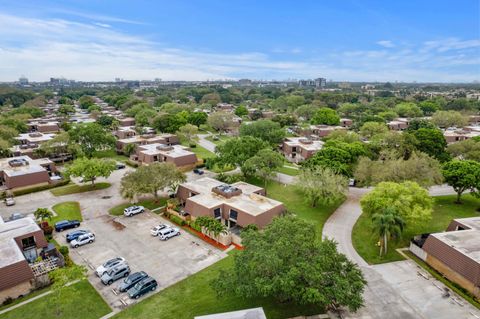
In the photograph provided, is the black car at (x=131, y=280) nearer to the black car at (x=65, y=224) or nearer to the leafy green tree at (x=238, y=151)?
the black car at (x=65, y=224)

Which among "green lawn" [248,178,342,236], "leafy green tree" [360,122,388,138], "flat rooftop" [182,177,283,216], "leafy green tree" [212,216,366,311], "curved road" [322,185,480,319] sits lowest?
"curved road" [322,185,480,319]

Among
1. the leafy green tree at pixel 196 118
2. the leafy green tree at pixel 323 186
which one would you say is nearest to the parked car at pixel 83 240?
the leafy green tree at pixel 323 186

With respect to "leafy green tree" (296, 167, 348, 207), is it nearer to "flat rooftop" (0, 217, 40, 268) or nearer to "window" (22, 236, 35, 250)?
"window" (22, 236, 35, 250)

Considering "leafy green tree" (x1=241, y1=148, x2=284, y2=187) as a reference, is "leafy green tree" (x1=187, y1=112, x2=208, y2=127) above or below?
above

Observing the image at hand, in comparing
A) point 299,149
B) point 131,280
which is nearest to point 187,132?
point 299,149

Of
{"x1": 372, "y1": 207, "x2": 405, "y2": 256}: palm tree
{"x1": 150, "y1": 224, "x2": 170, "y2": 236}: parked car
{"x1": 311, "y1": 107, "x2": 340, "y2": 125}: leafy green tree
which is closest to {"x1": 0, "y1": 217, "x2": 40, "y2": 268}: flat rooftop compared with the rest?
{"x1": 150, "y1": 224, "x2": 170, "y2": 236}: parked car

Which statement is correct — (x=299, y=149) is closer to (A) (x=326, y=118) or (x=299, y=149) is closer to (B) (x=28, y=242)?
(A) (x=326, y=118)

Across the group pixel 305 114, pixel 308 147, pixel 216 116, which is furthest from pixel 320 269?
pixel 305 114
